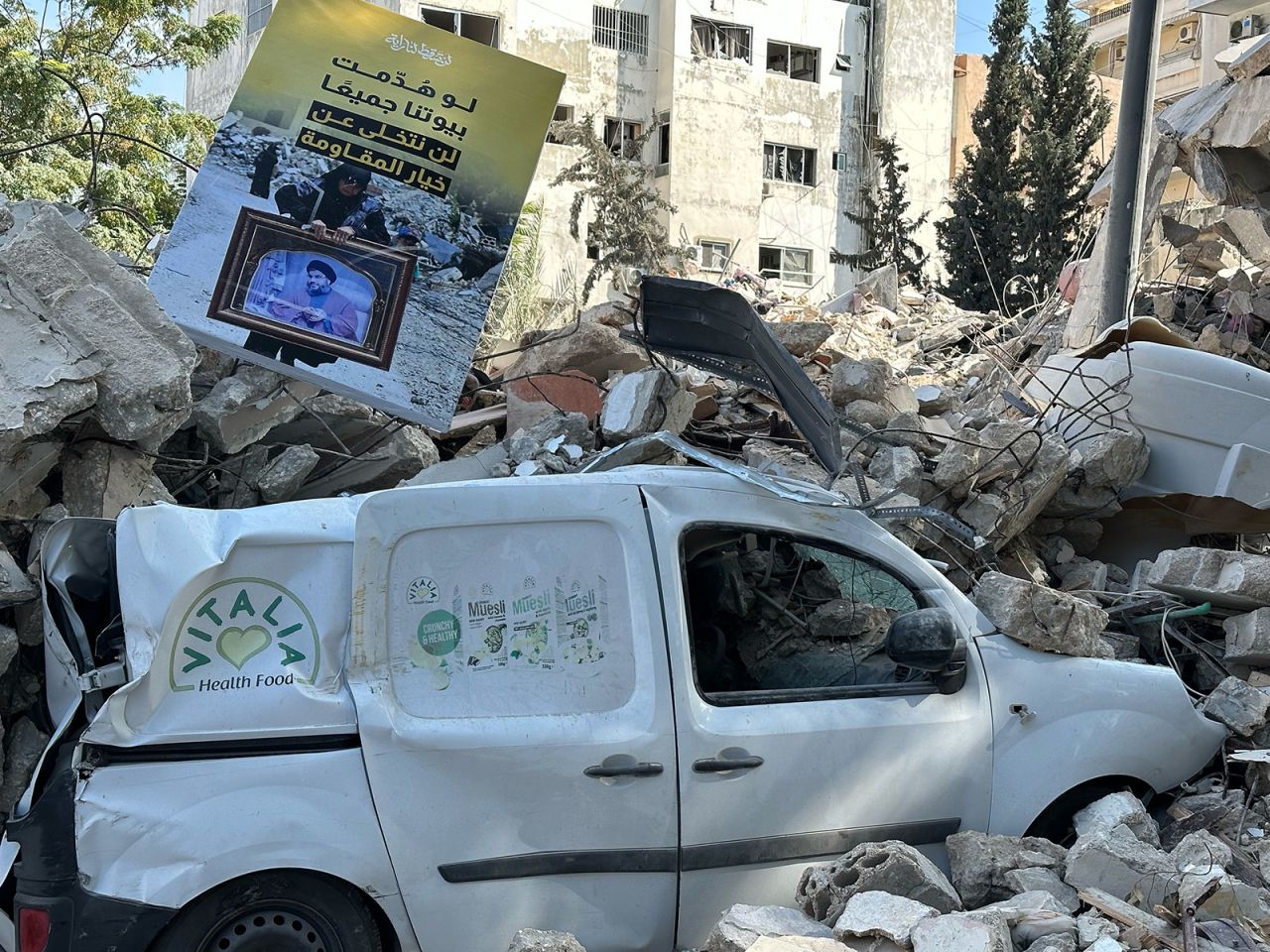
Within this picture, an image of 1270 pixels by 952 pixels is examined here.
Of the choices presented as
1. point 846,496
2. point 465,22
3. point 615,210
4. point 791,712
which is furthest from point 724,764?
point 465,22

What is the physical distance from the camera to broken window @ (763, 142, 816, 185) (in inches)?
1399

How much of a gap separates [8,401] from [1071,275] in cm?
1190

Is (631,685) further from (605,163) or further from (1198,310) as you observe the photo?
(605,163)

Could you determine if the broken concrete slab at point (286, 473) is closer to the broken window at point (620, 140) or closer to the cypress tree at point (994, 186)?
the cypress tree at point (994, 186)

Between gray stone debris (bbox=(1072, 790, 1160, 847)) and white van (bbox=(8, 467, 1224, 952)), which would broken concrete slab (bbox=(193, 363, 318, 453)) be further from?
gray stone debris (bbox=(1072, 790, 1160, 847))

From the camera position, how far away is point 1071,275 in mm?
14070

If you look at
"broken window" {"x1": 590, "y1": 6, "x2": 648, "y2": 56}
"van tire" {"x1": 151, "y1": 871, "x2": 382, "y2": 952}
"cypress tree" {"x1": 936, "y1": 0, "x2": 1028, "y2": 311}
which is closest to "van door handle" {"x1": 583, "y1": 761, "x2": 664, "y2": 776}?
"van tire" {"x1": 151, "y1": 871, "x2": 382, "y2": 952}

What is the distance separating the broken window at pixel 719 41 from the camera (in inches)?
1331

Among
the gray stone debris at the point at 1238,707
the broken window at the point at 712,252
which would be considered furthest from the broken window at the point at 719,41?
the gray stone debris at the point at 1238,707

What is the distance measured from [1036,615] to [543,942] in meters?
2.07

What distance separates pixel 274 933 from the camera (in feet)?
11.4

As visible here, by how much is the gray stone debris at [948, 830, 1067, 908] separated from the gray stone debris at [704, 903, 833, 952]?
1.83ft

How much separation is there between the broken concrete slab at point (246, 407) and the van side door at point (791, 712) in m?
2.67

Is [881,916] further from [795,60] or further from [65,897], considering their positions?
[795,60]
